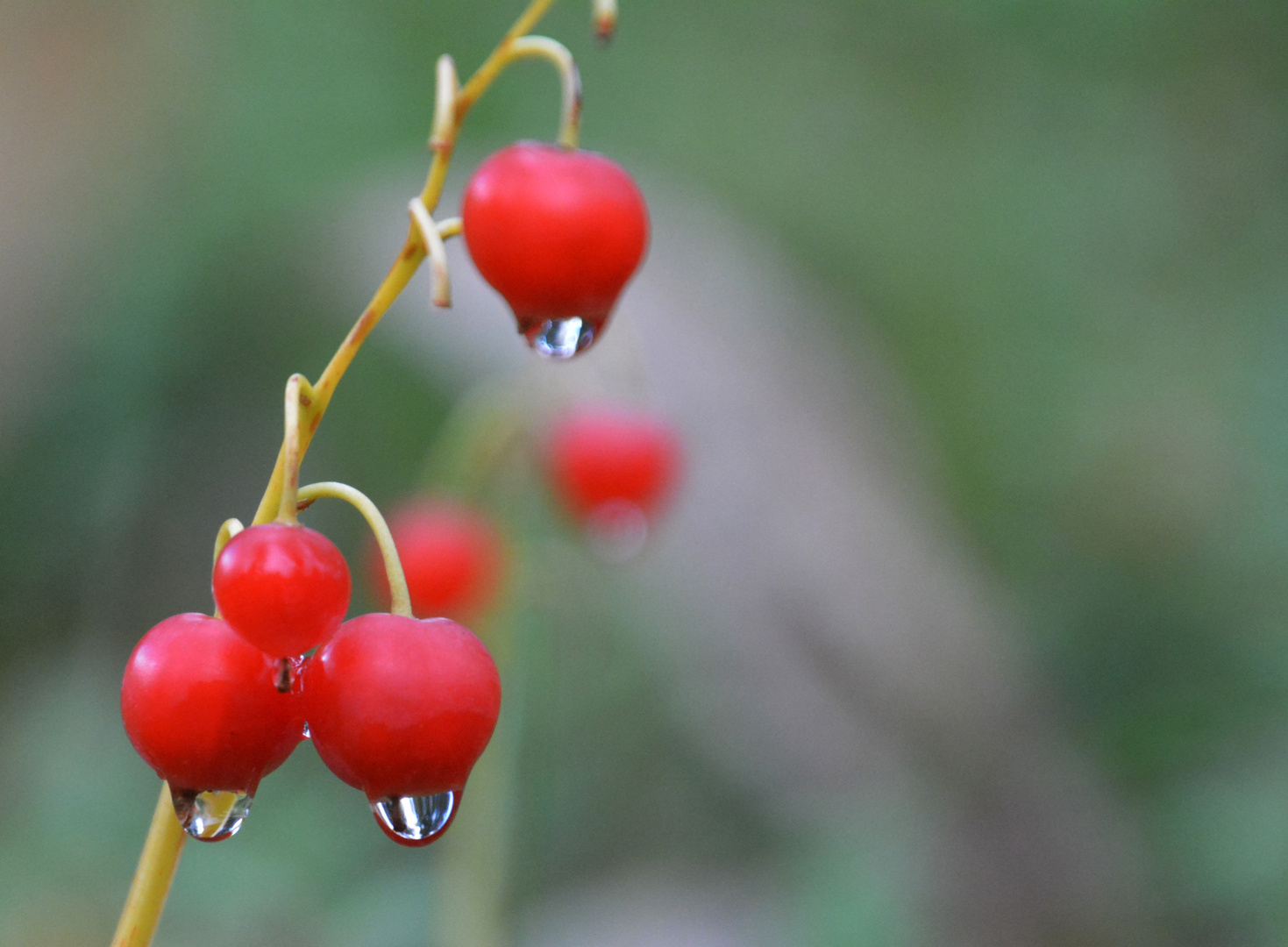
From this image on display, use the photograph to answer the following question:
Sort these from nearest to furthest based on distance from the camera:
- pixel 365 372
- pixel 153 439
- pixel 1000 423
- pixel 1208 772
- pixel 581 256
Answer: pixel 581 256
pixel 1208 772
pixel 153 439
pixel 365 372
pixel 1000 423

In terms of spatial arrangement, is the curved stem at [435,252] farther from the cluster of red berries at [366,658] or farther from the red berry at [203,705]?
the red berry at [203,705]

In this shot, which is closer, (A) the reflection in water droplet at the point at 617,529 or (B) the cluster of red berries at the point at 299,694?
(B) the cluster of red berries at the point at 299,694

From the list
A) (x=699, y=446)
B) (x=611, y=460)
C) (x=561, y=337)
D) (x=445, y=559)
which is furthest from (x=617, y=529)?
(x=561, y=337)

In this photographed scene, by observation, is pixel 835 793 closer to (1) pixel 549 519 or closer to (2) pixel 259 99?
(1) pixel 549 519

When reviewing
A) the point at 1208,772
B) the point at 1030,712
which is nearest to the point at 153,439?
the point at 1030,712

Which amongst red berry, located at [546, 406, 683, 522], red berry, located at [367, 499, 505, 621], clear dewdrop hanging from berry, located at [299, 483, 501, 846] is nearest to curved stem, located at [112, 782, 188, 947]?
clear dewdrop hanging from berry, located at [299, 483, 501, 846]

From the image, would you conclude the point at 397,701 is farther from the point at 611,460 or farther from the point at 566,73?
the point at 611,460

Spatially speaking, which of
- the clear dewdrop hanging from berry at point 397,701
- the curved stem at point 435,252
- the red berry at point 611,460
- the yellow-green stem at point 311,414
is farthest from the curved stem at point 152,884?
the red berry at point 611,460
